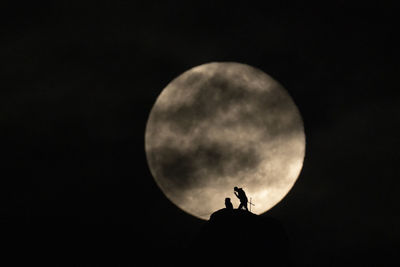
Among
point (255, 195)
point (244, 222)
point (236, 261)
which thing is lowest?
point (236, 261)

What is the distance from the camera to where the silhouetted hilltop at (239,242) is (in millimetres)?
29672

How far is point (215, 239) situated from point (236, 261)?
2.16 m

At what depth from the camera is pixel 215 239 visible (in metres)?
30.7

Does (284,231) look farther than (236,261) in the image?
Yes

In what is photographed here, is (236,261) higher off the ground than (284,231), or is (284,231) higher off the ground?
(284,231)

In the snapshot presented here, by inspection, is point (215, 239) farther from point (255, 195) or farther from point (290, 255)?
point (255, 195)

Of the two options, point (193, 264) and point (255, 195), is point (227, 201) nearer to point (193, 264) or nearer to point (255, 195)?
point (193, 264)

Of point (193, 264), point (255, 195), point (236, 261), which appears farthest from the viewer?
point (255, 195)

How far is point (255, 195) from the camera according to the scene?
160ft

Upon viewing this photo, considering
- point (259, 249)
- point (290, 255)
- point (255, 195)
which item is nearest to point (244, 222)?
point (259, 249)

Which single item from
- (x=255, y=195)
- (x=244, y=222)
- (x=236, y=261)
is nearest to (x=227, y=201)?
(x=244, y=222)

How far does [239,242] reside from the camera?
2994 centimetres

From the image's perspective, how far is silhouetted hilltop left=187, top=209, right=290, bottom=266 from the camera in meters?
29.7

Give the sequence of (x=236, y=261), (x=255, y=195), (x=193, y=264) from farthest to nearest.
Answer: (x=255, y=195)
(x=193, y=264)
(x=236, y=261)
